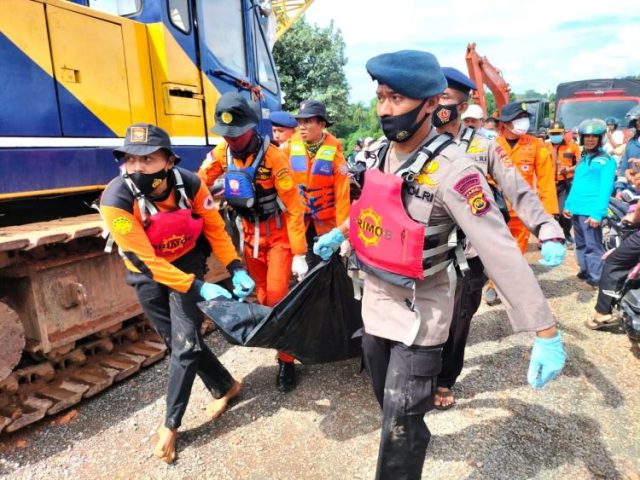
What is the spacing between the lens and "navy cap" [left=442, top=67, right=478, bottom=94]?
10.6ft

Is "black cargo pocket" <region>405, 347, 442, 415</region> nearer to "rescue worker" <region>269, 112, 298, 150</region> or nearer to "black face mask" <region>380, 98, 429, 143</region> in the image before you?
"black face mask" <region>380, 98, 429, 143</region>

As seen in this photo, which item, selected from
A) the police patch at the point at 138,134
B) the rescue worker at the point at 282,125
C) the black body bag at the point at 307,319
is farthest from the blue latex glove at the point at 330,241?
the rescue worker at the point at 282,125

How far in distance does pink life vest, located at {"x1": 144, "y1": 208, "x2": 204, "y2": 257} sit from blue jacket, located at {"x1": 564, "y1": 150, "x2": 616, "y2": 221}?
477 cm

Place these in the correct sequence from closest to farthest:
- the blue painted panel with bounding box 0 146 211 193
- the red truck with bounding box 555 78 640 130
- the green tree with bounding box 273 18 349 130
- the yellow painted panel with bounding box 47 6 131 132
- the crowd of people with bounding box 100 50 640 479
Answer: the crowd of people with bounding box 100 50 640 479 → the blue painted panel with bounding box 0 146 211 193 → the yellow painted panel with bounding box 47 6 131 132 → the red truck with bounding box 555 78 640 130 → the green tree with bounding box 273 18 349 130

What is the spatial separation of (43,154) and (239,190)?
4.30 ft

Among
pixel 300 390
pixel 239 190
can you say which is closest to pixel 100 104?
pixel 239 190

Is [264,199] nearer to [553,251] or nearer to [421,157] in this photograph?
[421,157]

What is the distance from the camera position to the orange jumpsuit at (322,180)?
398 centimetres

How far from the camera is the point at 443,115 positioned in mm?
3197

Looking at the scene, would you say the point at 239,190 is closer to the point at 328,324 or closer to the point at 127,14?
the point at 328,324

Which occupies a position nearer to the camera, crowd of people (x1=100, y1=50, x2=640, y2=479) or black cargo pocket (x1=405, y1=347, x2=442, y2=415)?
crowd of people (x1=100, y1=50, x2=640, y2=479)

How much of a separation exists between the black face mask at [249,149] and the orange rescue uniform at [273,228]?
38 mm

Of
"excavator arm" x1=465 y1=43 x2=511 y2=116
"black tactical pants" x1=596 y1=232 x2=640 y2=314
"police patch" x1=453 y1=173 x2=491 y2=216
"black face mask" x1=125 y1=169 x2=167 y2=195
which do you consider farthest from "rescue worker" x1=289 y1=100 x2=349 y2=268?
"excavator arm" x1=465 y1=43 x2=511 y2=116

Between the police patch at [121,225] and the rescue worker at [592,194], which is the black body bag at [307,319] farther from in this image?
the rescue worker at [592,194]
